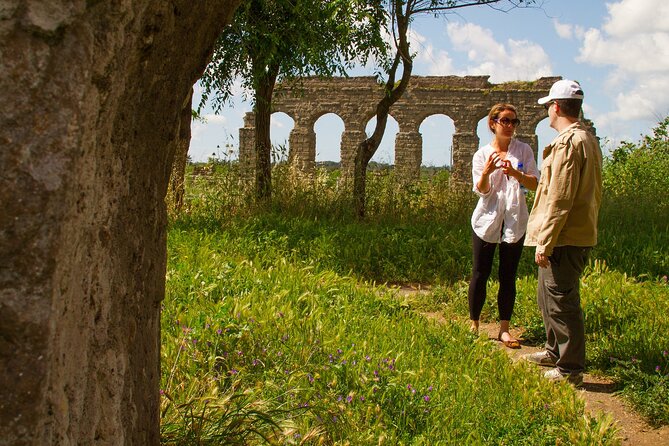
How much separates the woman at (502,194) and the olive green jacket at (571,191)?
66 centimetres

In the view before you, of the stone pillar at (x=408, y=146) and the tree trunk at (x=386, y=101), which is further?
the stone pillar at (x=408, y=146)

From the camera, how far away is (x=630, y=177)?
13820 mm

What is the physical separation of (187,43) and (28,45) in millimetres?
784

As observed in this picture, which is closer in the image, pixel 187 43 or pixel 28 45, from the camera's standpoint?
pixel 28 45

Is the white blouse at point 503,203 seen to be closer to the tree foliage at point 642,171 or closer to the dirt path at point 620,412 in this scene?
the dirt path at point 620,412

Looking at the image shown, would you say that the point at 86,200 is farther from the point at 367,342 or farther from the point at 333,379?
the point at 367,342

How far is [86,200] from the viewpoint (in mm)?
1534

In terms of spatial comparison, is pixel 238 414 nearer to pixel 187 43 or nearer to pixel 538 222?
pixel 187 43

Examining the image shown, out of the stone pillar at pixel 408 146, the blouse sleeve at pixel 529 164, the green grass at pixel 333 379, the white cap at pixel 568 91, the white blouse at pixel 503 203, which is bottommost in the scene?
the green grass at pixel 333 379

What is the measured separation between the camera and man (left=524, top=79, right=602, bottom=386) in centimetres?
448

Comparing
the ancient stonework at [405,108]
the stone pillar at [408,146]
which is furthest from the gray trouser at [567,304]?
the ancient stonework at [405,108]

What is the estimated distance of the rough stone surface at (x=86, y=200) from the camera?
4.17ft

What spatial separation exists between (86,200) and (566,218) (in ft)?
12.1

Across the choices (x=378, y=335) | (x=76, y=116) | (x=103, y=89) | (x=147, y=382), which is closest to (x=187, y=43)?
(x=103, y=89)
